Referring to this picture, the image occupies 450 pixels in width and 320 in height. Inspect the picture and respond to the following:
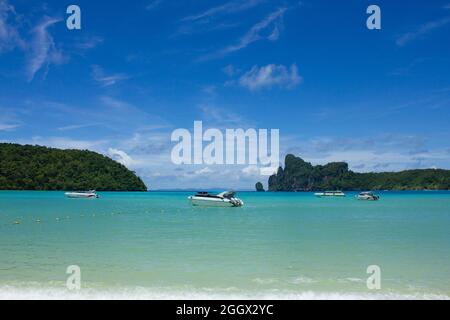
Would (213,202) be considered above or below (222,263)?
above

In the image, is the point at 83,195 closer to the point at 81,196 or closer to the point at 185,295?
the point at 81,196

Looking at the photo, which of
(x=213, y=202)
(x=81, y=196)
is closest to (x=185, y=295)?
(x=213, y=202)

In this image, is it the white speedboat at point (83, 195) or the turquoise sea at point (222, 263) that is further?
the white speedboat at point (83, 195)

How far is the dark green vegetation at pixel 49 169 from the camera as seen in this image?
4902 inches

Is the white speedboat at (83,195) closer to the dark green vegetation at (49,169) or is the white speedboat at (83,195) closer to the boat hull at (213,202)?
the boat hull at (213,202)

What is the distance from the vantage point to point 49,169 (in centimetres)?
13050
